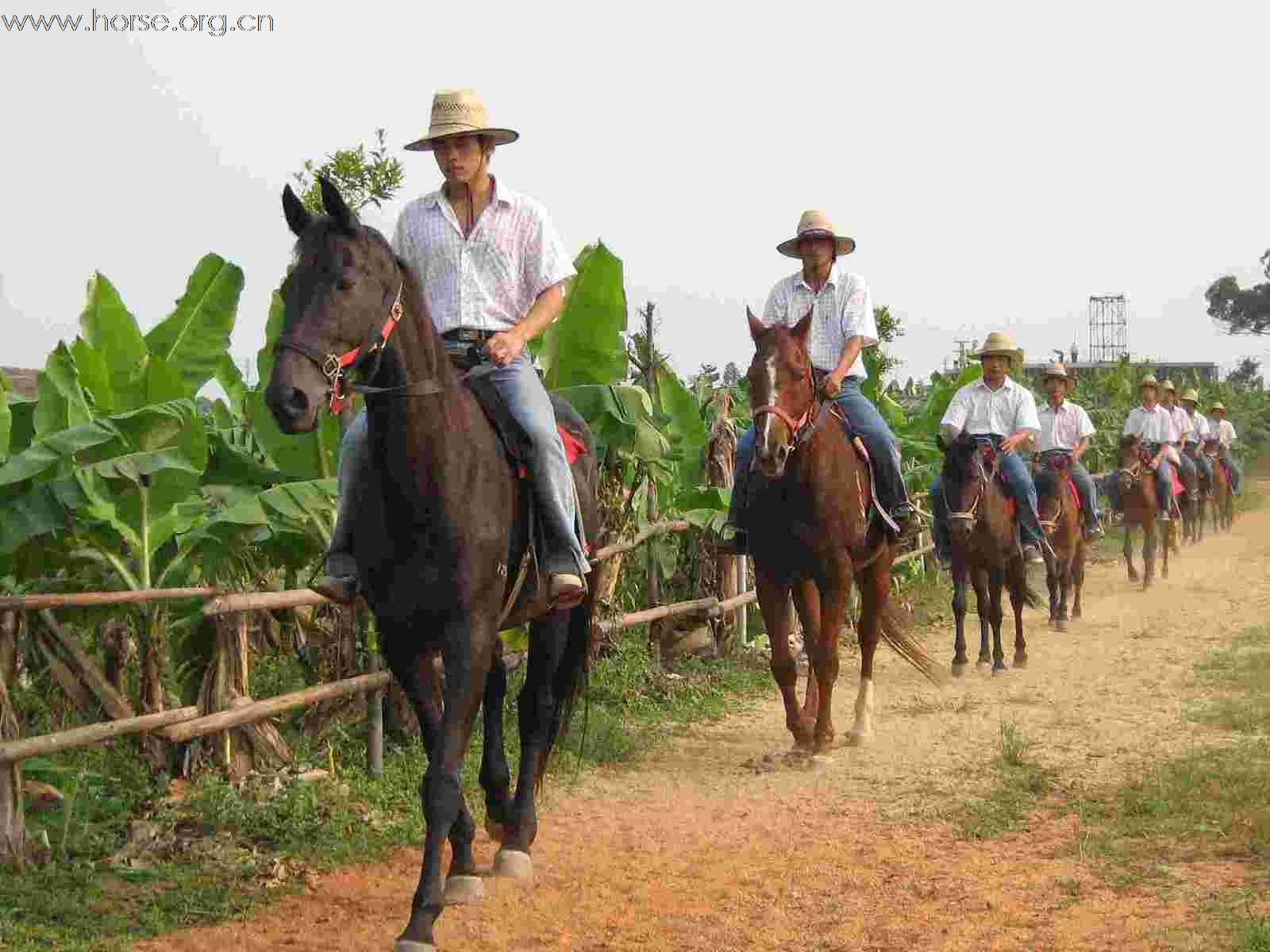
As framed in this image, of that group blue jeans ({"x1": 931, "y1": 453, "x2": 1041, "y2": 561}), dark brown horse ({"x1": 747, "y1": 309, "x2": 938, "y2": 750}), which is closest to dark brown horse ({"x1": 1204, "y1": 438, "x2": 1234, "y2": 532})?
blue jeans ({"x1": 931, "y1": 453, "x2": 1041, "y2": 561})

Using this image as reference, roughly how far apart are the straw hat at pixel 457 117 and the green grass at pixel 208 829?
2.97m

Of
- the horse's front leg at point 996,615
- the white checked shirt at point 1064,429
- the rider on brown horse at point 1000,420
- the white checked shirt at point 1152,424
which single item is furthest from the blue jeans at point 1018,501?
the white checked shirt at point 1152,424

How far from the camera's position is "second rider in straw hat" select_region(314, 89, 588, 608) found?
526 cm

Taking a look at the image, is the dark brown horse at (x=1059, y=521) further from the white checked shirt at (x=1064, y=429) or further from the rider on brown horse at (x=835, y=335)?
the rider on brown horse at (x=835, y=335)

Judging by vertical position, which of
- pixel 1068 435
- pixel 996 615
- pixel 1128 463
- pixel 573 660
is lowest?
pixel 996 615

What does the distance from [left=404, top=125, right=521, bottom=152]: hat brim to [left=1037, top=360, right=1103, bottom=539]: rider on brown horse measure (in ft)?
34.1

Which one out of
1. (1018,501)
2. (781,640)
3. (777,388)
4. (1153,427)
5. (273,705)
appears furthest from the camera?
(1153,427)

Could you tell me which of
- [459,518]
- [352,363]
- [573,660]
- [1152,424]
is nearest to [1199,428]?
[1152,424]

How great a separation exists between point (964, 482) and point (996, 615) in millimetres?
1233

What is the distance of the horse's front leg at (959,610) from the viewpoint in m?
11.4

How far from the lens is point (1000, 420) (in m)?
11.9

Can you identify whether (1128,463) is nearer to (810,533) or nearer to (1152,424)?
(1152,424)

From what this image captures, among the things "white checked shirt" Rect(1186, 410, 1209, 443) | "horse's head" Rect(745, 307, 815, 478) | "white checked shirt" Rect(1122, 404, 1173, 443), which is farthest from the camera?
"white checked shirt" Rect(1186, 410, 1209, 443)

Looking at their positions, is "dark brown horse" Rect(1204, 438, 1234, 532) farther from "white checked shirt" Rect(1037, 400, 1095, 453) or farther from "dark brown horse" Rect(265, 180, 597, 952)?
"dark brown horse" Rect(265, 180, 597, 952)
